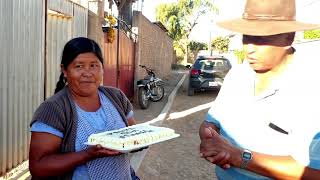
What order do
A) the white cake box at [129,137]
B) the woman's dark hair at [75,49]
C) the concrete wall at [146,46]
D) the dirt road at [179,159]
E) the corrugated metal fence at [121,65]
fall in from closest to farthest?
the white cake box at [129,137], the woman's dark hair at [75,49], the dirt road at [179,159], the corrugated metal fence at [121,65], the concrete wall at [146,46]

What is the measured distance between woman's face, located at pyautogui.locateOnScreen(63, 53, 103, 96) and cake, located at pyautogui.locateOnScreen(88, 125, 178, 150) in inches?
12.5

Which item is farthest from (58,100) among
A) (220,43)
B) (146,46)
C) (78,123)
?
(220,43)

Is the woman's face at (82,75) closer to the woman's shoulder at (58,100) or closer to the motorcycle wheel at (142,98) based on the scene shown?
the woman's shoulder at (58,100)

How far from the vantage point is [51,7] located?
5.54 metres

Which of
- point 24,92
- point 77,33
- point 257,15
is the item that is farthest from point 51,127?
point 77,33

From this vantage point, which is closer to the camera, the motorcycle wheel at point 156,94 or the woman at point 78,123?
the woman at point 78,123

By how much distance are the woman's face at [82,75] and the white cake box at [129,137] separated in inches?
12.4

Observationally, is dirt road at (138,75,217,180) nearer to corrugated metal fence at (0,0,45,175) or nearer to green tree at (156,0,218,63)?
corrugated metal fence at (0,0,45,175)

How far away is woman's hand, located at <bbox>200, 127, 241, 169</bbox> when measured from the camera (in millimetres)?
1683

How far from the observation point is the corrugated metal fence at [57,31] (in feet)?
18.5

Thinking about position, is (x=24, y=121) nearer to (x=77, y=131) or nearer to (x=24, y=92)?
(x=24, y=92)

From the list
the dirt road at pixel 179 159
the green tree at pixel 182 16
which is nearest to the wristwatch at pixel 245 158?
the dirt road at pixel 179 159

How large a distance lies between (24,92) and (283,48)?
150 inches

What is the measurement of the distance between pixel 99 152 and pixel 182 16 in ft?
169
